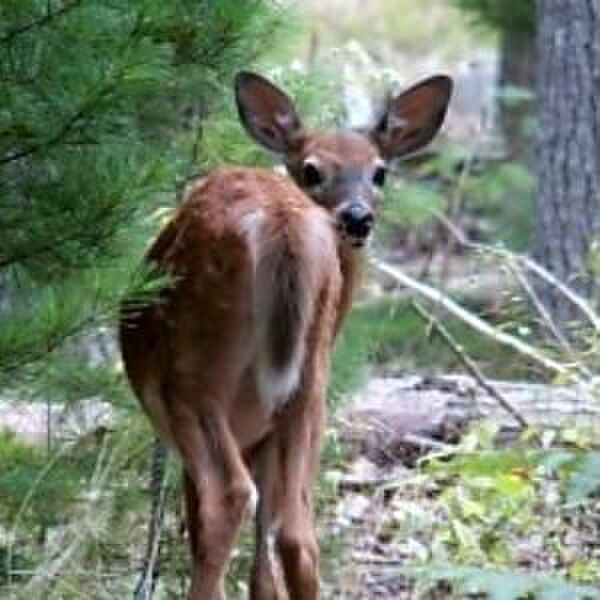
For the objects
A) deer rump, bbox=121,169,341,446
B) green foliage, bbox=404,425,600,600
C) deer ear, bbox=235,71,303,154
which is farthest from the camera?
green foliage, bbox=404,425,600,600

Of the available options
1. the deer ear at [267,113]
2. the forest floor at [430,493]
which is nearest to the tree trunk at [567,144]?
the forest floor at [430,493]

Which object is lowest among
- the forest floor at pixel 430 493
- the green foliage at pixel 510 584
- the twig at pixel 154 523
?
the forest floor at pixel 430 493

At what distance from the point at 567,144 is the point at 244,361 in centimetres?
486

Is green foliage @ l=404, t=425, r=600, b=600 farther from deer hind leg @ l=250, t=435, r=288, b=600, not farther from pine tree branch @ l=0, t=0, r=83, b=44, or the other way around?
pine tree branch @ l=0, t=0, r=83, b=44

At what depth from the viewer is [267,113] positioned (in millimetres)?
6750

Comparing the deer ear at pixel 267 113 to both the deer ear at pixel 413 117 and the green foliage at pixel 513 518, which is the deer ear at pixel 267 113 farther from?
the green foliage at pixel 513 518

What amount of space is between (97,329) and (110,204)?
0.99 feet

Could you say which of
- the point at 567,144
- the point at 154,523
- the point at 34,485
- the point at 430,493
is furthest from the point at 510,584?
the point at 567,144

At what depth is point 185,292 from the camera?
5.79 metres

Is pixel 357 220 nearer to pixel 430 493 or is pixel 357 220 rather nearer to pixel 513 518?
pixel 513 518

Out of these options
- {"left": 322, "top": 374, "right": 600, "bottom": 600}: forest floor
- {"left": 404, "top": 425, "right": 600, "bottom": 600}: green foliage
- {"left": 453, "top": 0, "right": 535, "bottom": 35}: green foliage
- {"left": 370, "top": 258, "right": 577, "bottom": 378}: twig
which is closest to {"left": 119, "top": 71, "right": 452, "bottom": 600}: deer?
{"left": 322, "top": 374, "right": 600, "bottom": 600}: forest floor

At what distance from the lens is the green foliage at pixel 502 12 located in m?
13.3

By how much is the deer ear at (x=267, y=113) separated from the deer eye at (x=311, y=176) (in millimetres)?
146

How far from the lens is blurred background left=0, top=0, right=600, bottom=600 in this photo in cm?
518
